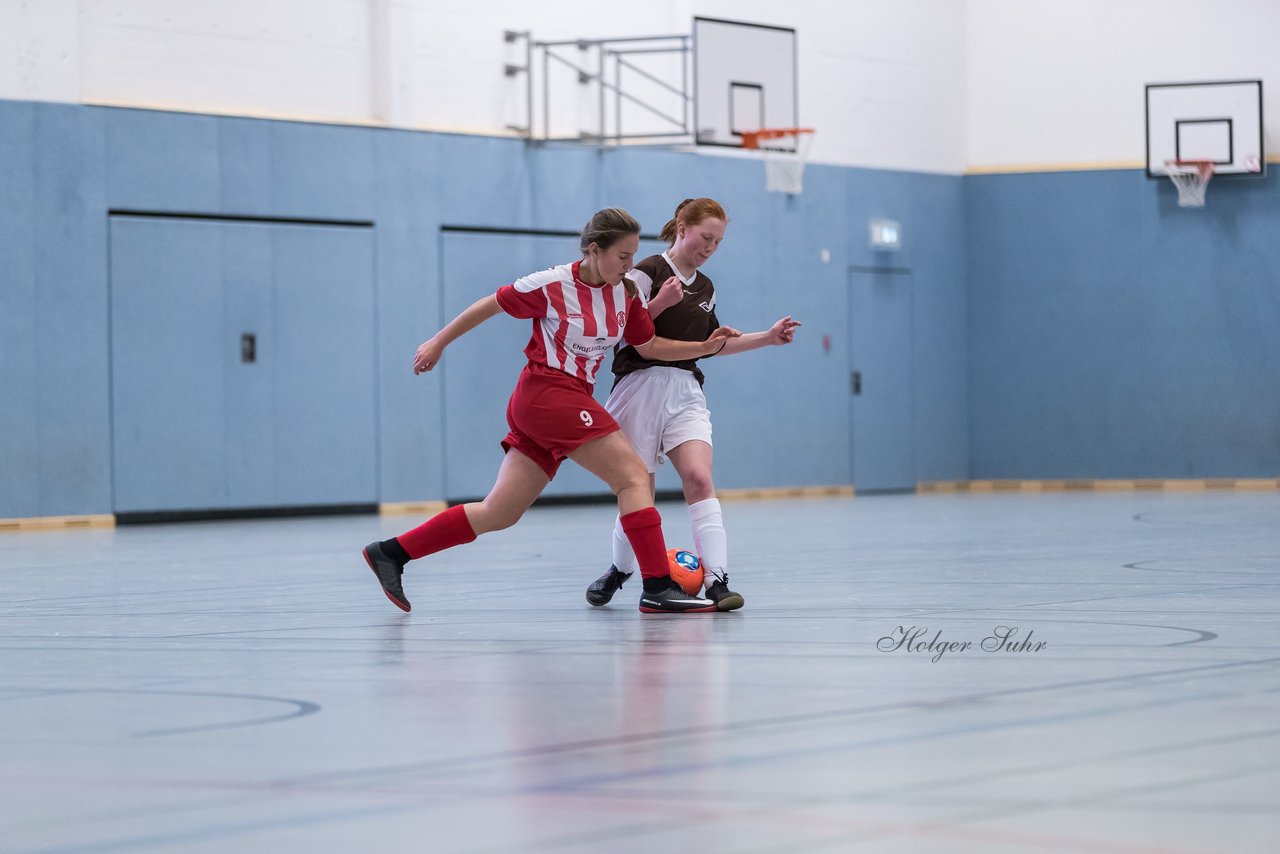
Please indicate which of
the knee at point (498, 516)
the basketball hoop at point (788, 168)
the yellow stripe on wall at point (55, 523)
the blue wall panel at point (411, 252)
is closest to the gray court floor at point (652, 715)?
the knee at point (498, 516)

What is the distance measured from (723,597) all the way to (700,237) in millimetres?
1422

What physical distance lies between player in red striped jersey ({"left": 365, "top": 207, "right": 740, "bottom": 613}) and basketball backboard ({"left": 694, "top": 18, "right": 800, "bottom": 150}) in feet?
34.3

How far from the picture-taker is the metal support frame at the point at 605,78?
1703 cm

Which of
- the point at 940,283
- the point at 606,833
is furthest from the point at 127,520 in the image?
the point at 606,833

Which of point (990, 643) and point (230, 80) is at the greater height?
point (230, 80)

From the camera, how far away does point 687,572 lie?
6.87 metres

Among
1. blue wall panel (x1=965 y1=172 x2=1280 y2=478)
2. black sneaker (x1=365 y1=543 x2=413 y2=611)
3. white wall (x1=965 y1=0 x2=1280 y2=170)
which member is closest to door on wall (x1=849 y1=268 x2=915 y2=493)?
blue wall panel (x1=965 y1=172 x2=1280 y2=478)

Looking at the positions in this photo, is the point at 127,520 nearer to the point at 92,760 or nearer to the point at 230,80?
the point at 230,80

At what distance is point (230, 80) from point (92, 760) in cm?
1299

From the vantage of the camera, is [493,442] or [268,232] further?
[493,442]

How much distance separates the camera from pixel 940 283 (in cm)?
2073

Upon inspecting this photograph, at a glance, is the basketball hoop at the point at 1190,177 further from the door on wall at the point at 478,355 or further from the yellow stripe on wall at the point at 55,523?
the yellow stripe on wall at the point at 55,523

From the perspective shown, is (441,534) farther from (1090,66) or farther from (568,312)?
(1090,66)

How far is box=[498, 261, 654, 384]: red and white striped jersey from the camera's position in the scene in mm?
6270
